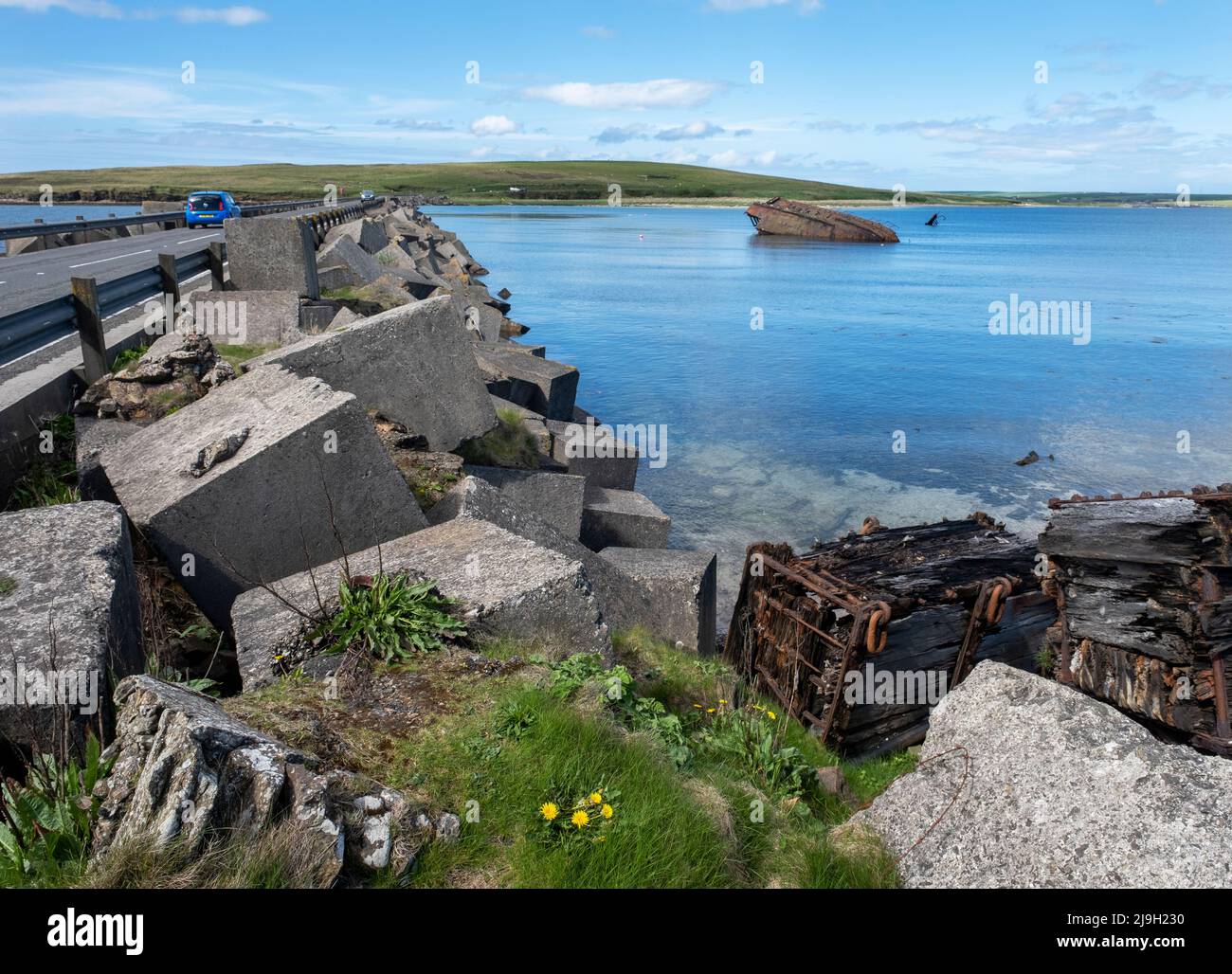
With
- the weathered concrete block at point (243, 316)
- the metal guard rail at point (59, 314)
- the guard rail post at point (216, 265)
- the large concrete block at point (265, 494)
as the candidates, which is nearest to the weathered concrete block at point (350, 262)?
the guard rail post at point (216, 265)

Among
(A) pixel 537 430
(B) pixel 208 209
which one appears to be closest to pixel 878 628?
(A) pixel 537 430

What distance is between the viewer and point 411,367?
765 centimetres

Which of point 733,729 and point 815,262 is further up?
point 815,262

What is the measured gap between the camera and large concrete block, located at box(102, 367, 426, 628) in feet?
17.9

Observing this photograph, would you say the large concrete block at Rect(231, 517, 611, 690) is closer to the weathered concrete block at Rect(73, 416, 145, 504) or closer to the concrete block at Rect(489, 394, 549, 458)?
the weathered concrete block at Rect(73, 416, 145, 504)

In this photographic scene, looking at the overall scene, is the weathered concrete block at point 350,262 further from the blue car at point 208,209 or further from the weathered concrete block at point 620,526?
the blue car at point 208,209

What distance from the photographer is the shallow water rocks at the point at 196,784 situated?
8.77ft

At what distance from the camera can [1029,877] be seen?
3525mm

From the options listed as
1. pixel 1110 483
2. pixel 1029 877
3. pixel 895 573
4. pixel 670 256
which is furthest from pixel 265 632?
pixel 670 256

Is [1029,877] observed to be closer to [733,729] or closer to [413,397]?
[733,729]

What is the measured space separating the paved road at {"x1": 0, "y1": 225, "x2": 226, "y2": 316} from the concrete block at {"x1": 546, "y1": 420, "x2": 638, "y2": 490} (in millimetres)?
7112

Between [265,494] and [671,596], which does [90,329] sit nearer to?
[265,494]

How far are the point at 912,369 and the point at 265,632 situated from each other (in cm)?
2704
